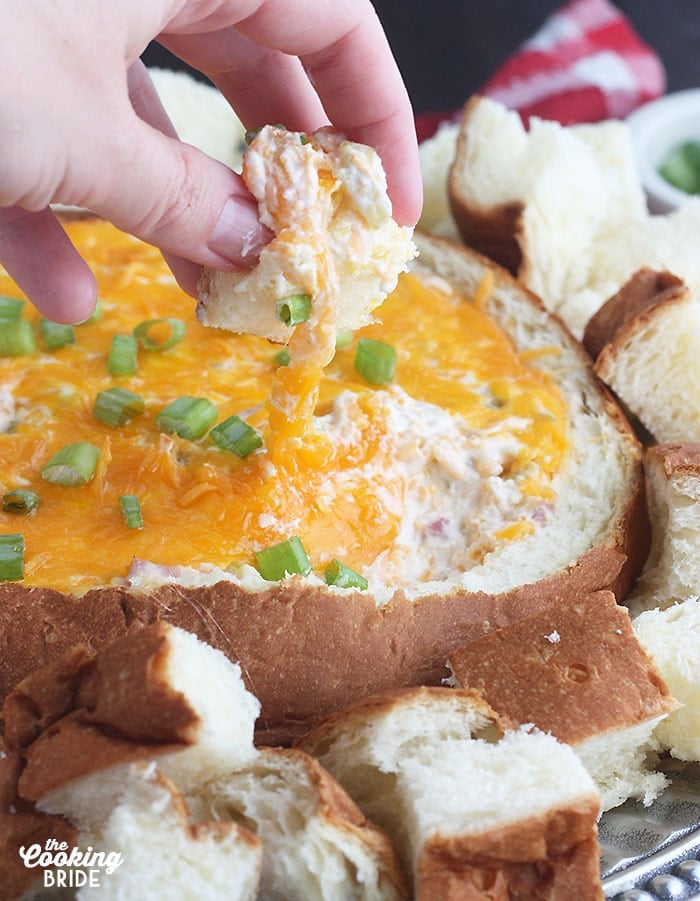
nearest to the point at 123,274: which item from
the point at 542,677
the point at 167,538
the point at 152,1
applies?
the point at 167,538

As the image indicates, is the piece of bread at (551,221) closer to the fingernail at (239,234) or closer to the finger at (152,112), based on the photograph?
the finger at (152,112)

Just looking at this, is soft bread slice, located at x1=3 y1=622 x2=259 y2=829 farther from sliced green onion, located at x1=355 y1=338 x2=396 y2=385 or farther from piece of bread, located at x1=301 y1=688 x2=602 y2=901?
sliced green onion, located at x1=355 y1=338 x2=396 y2=385

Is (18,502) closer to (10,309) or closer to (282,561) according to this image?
(282,561)

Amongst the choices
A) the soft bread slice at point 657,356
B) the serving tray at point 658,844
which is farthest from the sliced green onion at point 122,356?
the serving tray at point 658,844

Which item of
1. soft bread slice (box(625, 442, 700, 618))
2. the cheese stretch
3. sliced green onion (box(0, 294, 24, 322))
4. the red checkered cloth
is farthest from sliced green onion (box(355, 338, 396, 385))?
the red checkered cloth

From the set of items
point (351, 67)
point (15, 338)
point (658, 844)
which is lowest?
point (658, 844)

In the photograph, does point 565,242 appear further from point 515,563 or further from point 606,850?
point 606,850

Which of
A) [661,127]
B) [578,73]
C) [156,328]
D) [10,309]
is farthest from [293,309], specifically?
[578,73]
